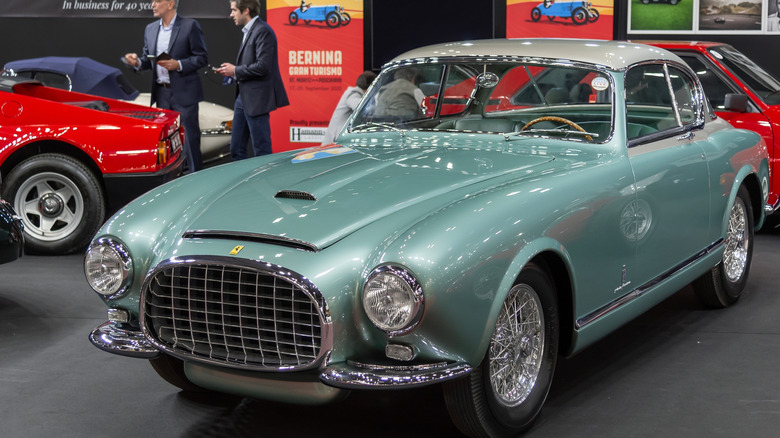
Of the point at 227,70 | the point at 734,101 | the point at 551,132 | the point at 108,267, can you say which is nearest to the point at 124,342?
the point at 108,267

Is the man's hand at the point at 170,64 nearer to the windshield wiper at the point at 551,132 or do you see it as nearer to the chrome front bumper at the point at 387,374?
the windshield wiper at the point at 551,132

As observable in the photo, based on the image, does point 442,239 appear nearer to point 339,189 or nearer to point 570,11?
point 339,189

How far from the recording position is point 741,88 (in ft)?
24.5

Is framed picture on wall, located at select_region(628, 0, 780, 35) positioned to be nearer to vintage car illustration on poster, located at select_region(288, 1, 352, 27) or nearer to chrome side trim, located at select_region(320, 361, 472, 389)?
vintage car illustration on poster, located at select_region(288, 1, 352, 27)

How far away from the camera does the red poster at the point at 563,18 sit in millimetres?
10688

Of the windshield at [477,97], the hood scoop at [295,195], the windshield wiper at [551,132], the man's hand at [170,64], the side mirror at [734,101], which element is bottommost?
the hood scoop at [295,195]

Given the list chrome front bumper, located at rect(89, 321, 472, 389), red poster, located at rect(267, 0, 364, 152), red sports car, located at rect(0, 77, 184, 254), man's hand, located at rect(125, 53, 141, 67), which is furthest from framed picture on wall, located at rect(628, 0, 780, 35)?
chrome front bumper, located at rect(89, 321, 472, 389)

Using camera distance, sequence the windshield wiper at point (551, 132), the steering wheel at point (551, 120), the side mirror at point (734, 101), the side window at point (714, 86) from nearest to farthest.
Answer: the windshield wiper at point (551, 132)
the steering wheel at point (551, 120)
the side mirror at point (734, 101)
the side window at point (714, 86)

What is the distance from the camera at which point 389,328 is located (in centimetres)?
309

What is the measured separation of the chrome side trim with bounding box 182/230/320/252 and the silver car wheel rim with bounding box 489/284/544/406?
74 cm

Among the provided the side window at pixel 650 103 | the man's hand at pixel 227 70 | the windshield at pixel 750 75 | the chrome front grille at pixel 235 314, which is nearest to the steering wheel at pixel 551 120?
the side window at pixel 650 103

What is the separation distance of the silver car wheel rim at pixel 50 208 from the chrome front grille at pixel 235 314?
3934 mm

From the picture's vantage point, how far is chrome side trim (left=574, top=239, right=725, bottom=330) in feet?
→ 12.7

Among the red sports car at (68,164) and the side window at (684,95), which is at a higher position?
the side window at (684,95)
